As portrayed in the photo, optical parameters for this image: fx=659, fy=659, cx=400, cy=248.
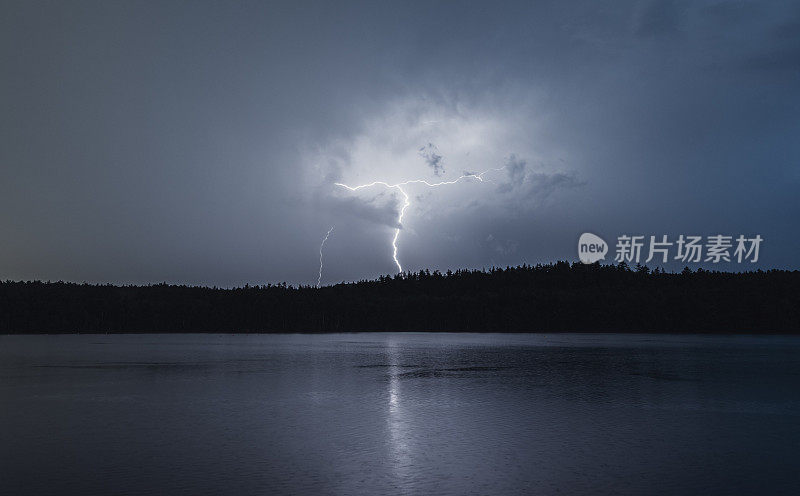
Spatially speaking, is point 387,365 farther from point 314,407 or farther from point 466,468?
point 466,468

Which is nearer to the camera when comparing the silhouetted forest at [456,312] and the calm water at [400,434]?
the calm water at [400,434]

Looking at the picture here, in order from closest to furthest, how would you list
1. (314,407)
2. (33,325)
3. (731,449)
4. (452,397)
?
(731,449)
(314,407)
(452,397)
(33,325)

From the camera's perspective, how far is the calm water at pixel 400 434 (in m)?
15.3

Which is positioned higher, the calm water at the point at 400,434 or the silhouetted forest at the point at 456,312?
the silhouetted forest at the point at 456,312

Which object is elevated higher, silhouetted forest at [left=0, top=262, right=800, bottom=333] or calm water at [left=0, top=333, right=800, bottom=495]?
silhouetted forest at [left=0, top=262, right=800, bottom=333]

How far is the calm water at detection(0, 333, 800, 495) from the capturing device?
1529 cm

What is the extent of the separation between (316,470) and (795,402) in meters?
23.6

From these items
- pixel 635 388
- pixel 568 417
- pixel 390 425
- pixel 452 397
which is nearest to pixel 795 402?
pixel 635 388

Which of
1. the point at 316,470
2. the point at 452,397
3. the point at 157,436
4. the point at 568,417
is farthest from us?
the point at 452,397

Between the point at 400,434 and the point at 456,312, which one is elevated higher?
the point at 456,312

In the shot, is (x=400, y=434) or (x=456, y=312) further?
(x=456, y=312)

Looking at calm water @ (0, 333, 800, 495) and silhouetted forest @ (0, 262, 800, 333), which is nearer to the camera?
calm water @ (0, 333, 800, 495)

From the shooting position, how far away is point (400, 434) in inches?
851

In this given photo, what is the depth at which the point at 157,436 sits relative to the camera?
21.0 metres
